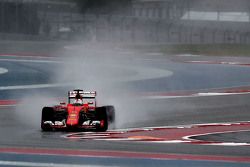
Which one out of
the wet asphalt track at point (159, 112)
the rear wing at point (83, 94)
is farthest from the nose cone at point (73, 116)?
the rear wing at point (83, 94)

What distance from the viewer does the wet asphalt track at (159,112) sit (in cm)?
1286

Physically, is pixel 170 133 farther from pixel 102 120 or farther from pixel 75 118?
pixel 75 118

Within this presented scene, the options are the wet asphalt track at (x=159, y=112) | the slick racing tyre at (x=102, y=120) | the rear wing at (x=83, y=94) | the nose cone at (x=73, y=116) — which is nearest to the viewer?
the wet asphalt track at (x=159, y=112)

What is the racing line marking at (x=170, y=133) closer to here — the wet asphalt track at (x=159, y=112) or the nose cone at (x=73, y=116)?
the nose cone at (x=73, y=116)

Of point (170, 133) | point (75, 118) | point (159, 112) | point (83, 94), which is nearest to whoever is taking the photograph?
point (75, 118)

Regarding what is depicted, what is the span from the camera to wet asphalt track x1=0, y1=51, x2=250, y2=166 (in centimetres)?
1286

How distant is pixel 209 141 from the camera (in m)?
15.8

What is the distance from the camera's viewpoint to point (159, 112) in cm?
2197

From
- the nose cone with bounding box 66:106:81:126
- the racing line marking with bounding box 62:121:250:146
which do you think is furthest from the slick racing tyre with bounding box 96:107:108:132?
the nose cone with bounding box 66:106:81:126

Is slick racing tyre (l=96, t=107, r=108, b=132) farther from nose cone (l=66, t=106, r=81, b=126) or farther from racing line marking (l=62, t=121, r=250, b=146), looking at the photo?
nose cone (l=66, t=106, r=81, b=126)

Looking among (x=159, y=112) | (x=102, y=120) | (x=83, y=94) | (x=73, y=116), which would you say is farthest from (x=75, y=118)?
(x=159, y=112)

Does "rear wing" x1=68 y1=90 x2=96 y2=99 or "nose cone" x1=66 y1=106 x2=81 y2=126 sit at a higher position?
"rear wing" x1=68 y1=90 x2=96 y2=99

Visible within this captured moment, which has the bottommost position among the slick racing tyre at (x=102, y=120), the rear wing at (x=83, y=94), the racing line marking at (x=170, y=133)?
the racing line marking at (x=170, y=133)

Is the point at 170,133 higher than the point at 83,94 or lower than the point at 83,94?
lower
